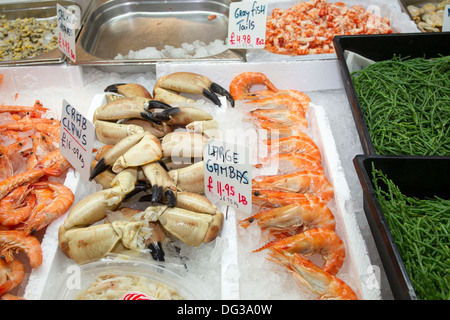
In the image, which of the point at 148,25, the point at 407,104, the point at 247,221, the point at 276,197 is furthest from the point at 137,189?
the point at 148,25

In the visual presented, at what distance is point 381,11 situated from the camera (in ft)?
12.0

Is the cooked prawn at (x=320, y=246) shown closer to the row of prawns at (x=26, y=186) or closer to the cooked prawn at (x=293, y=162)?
A: the cooked prawn at (x=293, y=162)

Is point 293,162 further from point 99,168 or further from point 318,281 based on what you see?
point 99,168

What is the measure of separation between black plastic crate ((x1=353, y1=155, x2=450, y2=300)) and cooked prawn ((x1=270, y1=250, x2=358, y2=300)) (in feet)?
0.68

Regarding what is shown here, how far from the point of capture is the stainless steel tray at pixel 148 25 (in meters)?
3.60

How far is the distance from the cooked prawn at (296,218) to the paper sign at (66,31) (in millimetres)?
1873

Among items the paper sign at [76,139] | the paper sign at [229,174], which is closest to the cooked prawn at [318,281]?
the paper sign at [229,174]

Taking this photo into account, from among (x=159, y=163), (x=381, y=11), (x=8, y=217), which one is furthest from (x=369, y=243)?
(x=381, y=11)

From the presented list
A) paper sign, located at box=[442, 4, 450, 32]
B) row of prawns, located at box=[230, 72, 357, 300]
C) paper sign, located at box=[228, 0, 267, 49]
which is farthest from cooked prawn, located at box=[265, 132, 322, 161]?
paper sign, located at box=[442, 4, 450, 32]

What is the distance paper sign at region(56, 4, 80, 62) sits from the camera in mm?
2738

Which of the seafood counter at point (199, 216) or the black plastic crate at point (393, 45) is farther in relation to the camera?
the black plastic crate at point (393, 45)

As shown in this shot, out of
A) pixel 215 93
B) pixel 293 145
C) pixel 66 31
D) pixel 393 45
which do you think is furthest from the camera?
pixel 393 45

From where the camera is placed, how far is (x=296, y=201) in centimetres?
206

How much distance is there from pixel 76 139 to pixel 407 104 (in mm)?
2035
